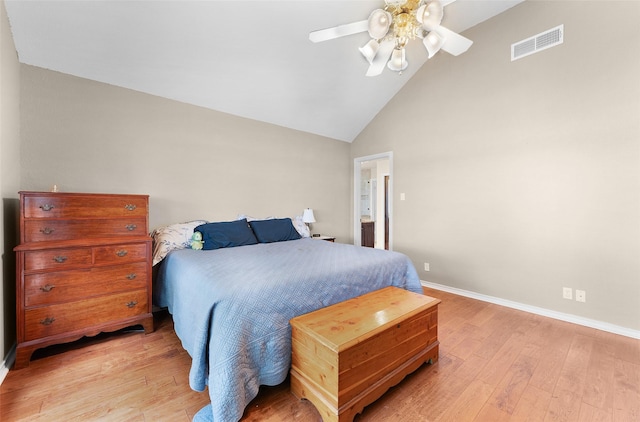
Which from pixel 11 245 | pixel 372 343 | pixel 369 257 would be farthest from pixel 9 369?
pixel 369 257

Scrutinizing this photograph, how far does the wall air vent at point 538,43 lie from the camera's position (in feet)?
8.29

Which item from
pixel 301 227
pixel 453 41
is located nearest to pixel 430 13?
pixel 453 41

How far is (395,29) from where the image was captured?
1864 mm

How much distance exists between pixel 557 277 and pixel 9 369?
14.9 ft

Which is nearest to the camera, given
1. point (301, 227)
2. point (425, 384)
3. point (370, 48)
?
point (425, 384)

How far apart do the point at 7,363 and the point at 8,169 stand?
4.35 feet

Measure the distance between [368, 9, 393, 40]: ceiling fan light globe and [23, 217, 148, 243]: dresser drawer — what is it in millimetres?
2379

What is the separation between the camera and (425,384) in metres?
1.60

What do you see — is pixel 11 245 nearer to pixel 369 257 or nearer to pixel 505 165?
pixel 369 257

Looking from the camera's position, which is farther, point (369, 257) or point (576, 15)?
point (576, 15)

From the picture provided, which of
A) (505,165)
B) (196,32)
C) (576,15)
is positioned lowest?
(505,165)

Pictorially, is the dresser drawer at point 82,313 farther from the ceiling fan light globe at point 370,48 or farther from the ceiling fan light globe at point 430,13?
the ceiling fan light globe at point 430,13

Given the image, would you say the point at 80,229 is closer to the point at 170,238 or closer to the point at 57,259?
the point at 57,259

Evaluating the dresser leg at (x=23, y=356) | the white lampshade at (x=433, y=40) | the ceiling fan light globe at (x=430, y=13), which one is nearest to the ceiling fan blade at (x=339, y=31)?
the ceiling fan light globe at (x=430, y=13)
